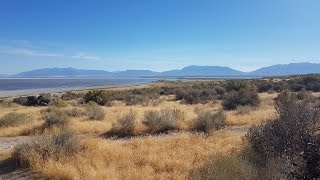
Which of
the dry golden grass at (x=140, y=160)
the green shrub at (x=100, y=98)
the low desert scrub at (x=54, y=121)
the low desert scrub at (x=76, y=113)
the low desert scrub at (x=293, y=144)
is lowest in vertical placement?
the green shrub at (x=100, y=98)

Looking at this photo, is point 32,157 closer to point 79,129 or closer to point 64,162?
point 64,162

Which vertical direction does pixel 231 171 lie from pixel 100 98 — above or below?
above

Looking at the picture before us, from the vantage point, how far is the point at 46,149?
1178 centimetres

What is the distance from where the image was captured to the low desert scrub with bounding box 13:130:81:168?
11.4m

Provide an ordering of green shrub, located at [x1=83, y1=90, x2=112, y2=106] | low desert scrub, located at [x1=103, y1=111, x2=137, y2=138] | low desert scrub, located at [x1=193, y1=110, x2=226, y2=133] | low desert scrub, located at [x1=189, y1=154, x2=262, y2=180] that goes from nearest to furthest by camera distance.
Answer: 1. low desert scrub, located at [x1=189, y1=154, x2=262, y2=180]
2. low desert scrub, located at [x1=193, y1=110, x2=226, y2=133]
3. low desert scrub, located at [x1=103, y1=111, x2=137, y2=138]
4. green shrub, located at [x1=83, y1=90, x2=112, y2=106]

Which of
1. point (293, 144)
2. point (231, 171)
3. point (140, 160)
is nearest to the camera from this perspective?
point (231, 171)

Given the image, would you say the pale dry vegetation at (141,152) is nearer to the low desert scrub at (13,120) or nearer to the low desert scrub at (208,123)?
the low desert scrub at (208,123)

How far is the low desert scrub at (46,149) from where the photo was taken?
1136 centimetres

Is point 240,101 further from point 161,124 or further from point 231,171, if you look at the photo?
point 231,171

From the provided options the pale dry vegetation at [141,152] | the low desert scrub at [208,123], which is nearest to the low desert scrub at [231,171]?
the pale dry vegetation at [141,152]

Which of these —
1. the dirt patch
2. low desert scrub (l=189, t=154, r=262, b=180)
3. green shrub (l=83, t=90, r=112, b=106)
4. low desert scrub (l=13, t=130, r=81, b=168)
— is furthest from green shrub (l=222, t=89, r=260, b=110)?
low desert scrub (l=189, t=154, r=262, b=180)

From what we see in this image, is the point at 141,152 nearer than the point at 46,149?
No

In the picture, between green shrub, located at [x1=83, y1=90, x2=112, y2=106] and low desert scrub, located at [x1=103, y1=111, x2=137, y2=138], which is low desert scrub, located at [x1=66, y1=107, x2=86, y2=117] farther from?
green shrub, located at [x1=83, y1=90, x2=112, y2=106]

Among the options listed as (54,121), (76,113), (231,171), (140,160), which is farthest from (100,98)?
(231,171)
